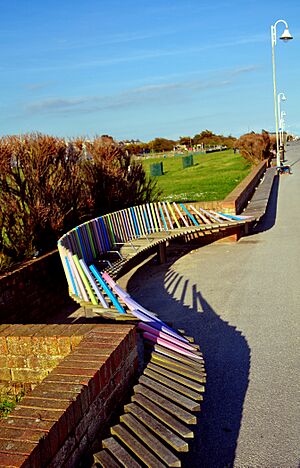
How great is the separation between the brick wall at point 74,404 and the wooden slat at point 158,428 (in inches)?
6.8

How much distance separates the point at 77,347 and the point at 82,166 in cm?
656

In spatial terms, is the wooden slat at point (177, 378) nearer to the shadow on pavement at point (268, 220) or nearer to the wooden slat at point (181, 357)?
the wooden slat at point (181, 357)

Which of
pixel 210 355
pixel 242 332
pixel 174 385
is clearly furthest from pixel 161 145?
pixel 174 385

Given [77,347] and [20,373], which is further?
[20,373]

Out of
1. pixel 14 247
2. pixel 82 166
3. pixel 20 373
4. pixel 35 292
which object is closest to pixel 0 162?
pixel 14 247

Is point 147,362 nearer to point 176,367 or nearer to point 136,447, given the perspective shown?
point 176,367

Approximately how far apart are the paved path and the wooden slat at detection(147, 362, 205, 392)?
37 centimetres

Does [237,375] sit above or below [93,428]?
below

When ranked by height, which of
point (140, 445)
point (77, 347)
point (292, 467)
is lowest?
point (292, 467)

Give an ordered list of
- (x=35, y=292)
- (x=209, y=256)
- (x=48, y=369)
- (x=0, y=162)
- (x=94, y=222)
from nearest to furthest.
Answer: (x=48, y=369)
(x=35, y=292)
(x=0, y=162)
(x=94, y=222)
(x=209, y=256)

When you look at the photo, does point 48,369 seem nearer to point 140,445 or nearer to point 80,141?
point 140,445

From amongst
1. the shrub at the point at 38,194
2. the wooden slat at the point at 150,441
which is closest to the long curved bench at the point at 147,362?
the wooden slat at the point at 150,441

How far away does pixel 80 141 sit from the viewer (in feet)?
34.3

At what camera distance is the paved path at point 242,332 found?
3.41 m
